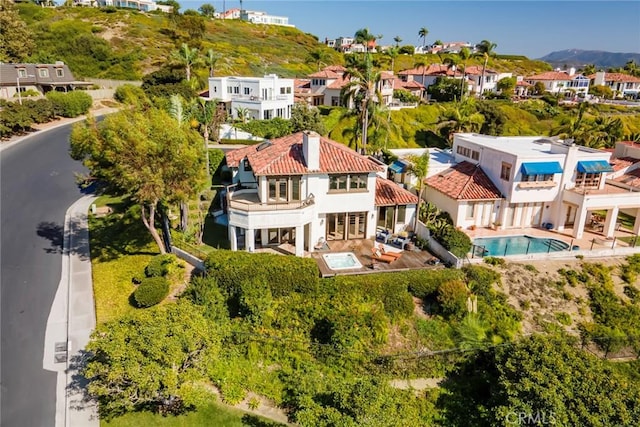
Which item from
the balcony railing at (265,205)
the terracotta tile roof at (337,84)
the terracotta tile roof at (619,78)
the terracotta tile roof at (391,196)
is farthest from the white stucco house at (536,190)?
the terracotta tile roof at (619,78)

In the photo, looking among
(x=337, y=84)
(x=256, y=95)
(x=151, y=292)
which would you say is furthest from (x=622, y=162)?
(x=256, y=95)

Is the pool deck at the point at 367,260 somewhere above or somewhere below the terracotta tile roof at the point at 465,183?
below

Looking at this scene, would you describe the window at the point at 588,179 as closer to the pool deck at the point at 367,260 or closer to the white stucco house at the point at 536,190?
the white stucco house at the point at 536,190

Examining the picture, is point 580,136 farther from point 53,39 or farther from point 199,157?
point 53,39

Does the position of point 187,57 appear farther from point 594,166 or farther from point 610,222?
point 610,222

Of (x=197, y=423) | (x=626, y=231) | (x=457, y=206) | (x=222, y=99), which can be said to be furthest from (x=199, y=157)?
(x=222, y=99)

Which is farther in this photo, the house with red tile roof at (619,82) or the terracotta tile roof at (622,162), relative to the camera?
the house with red tile roof at (619,82)
